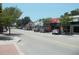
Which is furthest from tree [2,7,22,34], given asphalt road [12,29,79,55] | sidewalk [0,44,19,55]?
sidewalk [0,44,19,55]

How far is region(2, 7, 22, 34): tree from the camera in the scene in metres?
32.2

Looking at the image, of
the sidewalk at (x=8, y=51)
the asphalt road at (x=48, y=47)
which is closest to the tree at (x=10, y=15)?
the asphalt road at (x=48, y=47)

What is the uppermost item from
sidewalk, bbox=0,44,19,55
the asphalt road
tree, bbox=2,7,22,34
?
tree, bbox=2,7,22,34

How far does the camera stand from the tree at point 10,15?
32188 millimetres

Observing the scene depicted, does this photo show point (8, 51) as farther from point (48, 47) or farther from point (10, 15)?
point (10, 15)

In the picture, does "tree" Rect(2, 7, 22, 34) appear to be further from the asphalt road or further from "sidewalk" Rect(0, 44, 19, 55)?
"sidewalk" Rect(0, 44, 19, 55)

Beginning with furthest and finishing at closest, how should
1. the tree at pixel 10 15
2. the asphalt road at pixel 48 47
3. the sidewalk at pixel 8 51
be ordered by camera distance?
the tree at pixel 10 15, the asphalt road at pixel 48 47, the sidewalk at pixel 8 51

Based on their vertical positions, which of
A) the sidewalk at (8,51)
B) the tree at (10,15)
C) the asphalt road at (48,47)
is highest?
the tree at (10,15)

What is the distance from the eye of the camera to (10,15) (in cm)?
3309

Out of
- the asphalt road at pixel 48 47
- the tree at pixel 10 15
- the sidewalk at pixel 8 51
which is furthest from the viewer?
the tree at pixel 10 15

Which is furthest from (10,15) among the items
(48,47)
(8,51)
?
(8,51)

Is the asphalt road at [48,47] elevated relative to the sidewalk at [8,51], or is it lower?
lower

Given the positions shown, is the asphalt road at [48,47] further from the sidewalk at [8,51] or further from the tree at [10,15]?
the tree at [10,15]

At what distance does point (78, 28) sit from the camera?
41.7 meters
